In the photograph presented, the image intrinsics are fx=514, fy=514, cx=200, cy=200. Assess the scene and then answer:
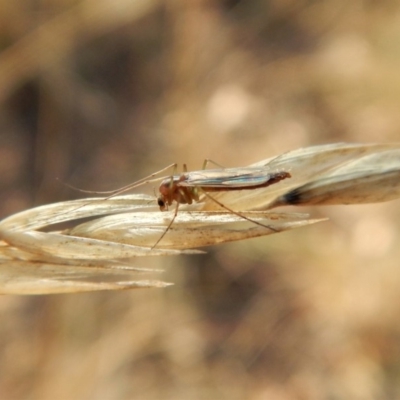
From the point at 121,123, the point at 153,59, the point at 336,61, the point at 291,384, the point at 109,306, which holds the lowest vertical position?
the point at 291,384

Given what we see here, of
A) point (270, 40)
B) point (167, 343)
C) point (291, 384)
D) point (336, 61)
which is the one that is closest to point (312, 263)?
point (291, 384)

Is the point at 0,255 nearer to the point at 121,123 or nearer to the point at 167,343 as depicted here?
the point at 167,343

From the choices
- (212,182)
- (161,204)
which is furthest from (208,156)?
(161,204)

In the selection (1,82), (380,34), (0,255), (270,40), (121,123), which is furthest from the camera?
(270,40)

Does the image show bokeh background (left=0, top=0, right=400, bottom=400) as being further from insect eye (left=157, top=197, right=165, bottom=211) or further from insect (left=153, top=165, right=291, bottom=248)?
insect eye (left=157, top=197, right=165, bottom=211)

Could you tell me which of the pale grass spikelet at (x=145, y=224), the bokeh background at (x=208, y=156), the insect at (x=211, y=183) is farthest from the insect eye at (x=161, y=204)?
the bokeh background at (x=208, y=156)

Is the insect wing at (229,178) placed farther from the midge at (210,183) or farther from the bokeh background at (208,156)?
the bokeh background at (208,156)
